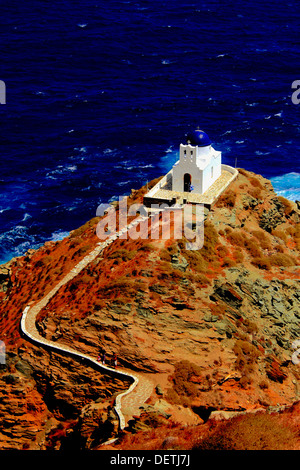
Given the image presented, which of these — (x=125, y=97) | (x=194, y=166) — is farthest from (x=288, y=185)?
(x=125, y=97)

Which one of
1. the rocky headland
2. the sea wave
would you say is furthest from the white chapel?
the sea wave

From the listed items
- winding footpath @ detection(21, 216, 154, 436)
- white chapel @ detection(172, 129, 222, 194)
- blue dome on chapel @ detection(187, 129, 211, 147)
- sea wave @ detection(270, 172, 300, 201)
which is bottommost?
sea wave @ detection(270, 172, 300, 201)

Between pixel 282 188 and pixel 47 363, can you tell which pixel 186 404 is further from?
pixel 282 188

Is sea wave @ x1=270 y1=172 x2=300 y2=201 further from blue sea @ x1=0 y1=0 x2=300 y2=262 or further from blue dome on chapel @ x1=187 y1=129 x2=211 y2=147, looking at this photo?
blue dome on chapel @ x1=187 y1=129 x2=211 y2=147

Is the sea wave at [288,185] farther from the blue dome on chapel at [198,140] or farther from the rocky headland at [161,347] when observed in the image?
the rocky headland at [161,347]

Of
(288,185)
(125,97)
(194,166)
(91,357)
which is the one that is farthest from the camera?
(125,97)

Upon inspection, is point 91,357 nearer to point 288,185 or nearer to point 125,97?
point 288,185

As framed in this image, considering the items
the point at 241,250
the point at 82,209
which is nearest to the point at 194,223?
the point at 241,250
